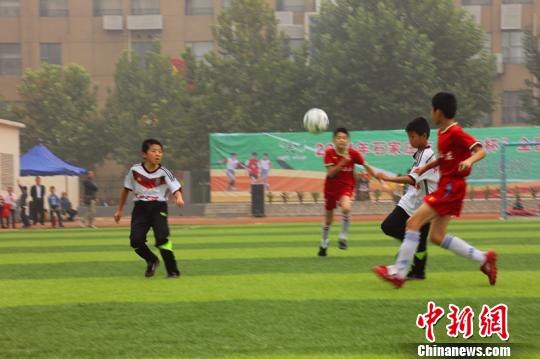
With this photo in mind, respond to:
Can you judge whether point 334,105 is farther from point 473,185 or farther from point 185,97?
point 473,185

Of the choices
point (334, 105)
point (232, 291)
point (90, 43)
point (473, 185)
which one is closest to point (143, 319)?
point (232, 291)

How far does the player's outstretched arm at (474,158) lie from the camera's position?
7848 millimetres

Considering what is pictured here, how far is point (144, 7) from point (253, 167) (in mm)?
33567

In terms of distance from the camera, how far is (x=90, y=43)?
214 ft

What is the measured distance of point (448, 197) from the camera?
8.40 meters

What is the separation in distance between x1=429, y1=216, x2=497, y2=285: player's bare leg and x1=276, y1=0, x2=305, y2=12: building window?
5742 centimetres

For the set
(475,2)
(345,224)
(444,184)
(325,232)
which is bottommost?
(325,232)

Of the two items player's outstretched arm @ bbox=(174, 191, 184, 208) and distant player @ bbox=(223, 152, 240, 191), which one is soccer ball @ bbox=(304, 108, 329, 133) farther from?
distant player @ bbox=(223, 152, 240, 191)

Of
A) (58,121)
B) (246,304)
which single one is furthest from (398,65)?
(246,304)

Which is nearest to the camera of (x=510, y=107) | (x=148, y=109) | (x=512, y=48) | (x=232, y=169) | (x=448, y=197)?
(x=448, y=197)

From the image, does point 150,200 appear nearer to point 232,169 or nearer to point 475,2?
point 232,169

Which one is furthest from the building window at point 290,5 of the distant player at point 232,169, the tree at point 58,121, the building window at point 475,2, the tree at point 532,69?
the distant player at point 232,169

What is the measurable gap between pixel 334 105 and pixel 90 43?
88.9 feet

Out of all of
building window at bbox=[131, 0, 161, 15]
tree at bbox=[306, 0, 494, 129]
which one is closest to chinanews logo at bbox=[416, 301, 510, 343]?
tree at bbox=[306, 0, 494, 129]
